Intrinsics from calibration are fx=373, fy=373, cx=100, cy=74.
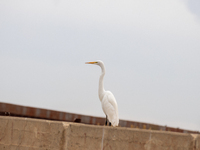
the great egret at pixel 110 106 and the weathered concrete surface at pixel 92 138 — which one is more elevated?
the great egret at pixel 110 106

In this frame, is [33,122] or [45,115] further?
[45,115]

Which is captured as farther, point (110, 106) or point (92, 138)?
point (110, 106)

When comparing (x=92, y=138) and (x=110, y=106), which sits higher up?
(x=110, y=106)

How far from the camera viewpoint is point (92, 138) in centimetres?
503

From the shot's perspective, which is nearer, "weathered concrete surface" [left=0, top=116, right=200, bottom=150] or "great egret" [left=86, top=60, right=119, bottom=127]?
"weathered concrete surface" [left=0, top=116, right=200, bottom=150]

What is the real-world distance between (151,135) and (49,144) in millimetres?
1485

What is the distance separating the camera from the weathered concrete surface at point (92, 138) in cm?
489

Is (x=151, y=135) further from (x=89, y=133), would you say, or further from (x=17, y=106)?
(x=17, y=106)

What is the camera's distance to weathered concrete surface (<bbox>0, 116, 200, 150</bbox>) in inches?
193

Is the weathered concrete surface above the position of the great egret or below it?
below

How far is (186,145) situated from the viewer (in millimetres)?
4871

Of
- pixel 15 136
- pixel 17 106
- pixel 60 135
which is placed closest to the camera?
pixel 60 135

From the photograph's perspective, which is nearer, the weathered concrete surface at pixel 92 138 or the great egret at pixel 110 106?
the weathered concrete surface at pixel 92 138

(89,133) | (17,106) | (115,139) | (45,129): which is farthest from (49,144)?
(17,106)
